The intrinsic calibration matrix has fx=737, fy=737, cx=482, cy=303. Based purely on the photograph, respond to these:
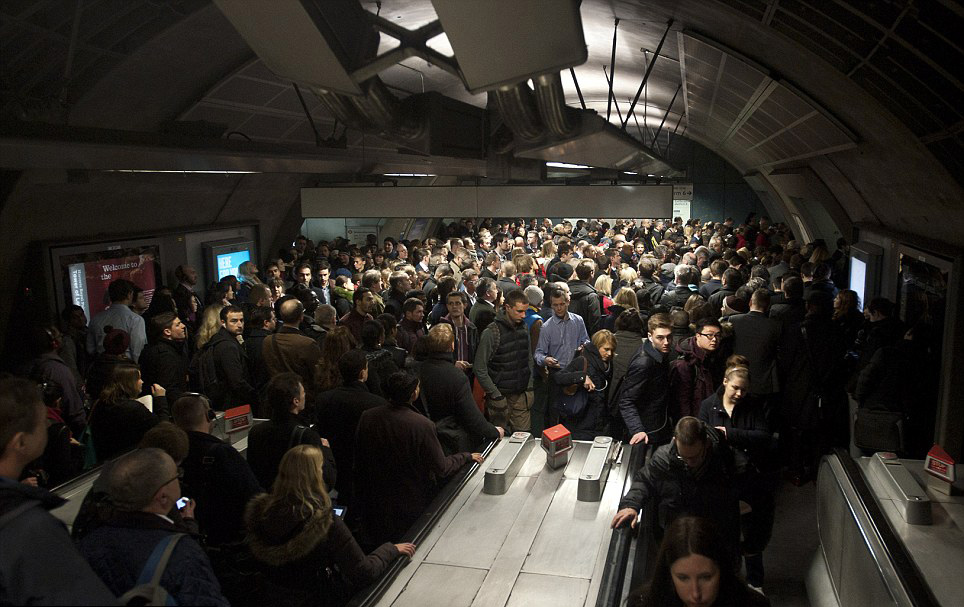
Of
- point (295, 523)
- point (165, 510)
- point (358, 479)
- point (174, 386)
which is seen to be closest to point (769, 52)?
point (358, 479)

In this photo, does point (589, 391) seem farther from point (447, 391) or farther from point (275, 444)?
point (275, 444)

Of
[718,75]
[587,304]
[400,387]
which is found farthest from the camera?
[587,304]

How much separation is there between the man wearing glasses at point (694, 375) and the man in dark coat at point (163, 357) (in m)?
3.54

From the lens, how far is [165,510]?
243cm

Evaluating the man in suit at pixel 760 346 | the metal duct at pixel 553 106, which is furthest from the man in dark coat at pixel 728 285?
the metal duct at pixel 553 106

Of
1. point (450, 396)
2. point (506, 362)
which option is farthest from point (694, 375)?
point (450, 396)

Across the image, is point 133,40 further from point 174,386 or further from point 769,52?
point 769,52

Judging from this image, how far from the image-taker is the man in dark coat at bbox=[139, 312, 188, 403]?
5.36 m

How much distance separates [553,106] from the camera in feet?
15.7

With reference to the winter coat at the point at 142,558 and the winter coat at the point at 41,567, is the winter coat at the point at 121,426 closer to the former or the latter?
the winter coat at the point at 142,558

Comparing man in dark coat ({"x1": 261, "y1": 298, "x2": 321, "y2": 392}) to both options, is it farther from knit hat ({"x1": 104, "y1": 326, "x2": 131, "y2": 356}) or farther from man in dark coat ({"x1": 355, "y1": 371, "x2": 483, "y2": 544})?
man in dark coat ({"x1": 355, "y1": 371, "x2": 483, "y2": 544})

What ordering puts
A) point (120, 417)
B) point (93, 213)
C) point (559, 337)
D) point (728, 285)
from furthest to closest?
point (93, 213) → point (728, 285) → point (559, 337) → point (120, 417)

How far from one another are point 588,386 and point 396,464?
1873 millimetres

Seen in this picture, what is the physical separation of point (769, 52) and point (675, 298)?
129 inches
